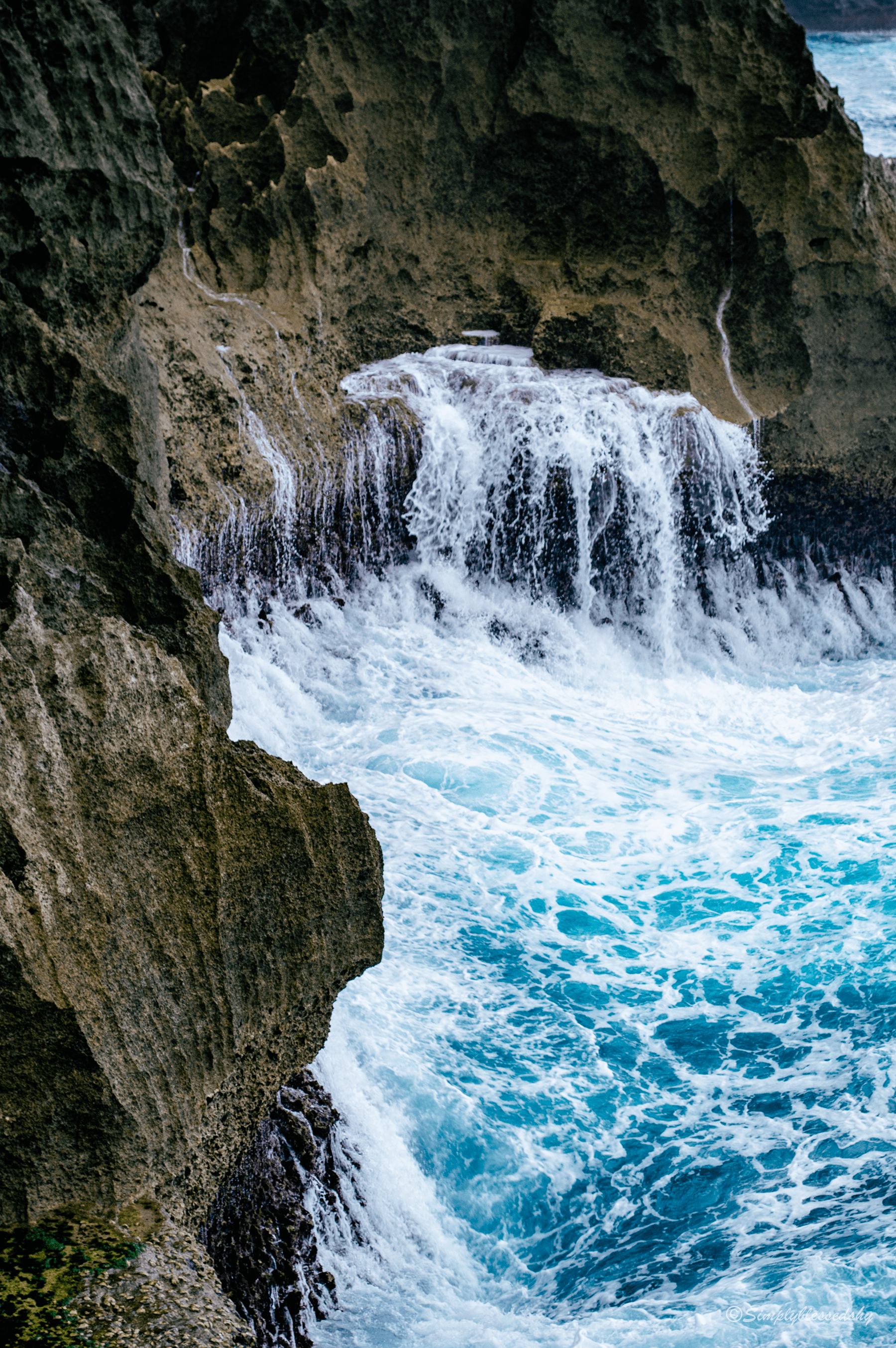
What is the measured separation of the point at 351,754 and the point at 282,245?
4332 mm

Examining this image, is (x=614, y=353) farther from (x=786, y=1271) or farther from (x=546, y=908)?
(x=786, y=1271)

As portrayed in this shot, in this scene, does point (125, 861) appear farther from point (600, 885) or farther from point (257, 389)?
point (257, 389)

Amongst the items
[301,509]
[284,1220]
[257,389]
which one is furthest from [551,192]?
[284,1220]

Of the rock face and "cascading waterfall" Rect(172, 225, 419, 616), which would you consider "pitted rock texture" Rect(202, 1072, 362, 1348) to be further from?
"cascading waterfall" Rect(172, 225, 419, 616)

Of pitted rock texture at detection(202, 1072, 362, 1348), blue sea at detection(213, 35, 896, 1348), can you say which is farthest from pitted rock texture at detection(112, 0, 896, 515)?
pitted rock texture at detection(202, 1072, 362, 1348)

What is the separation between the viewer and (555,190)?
10281 millimetres

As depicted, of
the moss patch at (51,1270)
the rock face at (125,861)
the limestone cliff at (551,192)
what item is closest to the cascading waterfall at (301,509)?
the limestone cliff at (551,192)

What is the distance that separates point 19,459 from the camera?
14.1 feet

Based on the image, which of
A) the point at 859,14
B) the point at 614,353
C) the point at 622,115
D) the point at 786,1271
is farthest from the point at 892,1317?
the point at 859,14

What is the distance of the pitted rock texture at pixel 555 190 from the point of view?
30.8 feet

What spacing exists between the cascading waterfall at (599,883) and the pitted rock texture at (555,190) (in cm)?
63

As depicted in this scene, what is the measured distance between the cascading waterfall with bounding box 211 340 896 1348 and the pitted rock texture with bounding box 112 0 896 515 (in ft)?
2.07

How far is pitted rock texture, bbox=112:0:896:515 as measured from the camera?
30.8ft

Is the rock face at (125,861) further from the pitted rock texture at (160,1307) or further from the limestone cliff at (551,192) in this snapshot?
the limestone cliff at (551,192)
